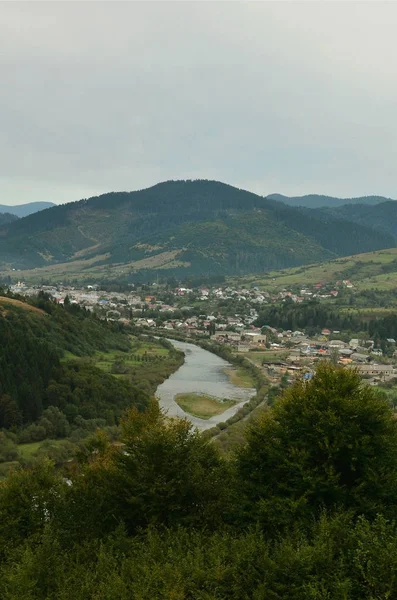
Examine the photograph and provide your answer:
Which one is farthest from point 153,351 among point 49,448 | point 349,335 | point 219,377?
point 49,448

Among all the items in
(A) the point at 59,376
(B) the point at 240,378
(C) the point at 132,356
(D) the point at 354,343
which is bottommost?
(B) the point at 240,378

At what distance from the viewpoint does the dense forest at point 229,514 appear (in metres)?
Answer: 14.0

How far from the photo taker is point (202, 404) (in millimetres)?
59031

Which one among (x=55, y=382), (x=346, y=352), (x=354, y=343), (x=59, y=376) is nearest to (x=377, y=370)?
(x=346, y=352)

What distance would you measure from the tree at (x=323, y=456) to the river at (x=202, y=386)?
30281mm

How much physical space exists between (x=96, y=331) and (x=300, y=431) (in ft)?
223

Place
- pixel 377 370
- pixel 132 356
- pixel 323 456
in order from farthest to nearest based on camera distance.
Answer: pixel 132 356
pixel 377 370
pixel 323 456

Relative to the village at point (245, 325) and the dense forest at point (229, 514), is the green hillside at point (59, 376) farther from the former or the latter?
the dense forest at point (229, 514)

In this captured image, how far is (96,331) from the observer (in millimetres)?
85000

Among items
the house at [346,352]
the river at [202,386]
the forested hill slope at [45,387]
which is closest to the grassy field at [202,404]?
the river at [202,386]

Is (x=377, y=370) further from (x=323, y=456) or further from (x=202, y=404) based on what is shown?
(x=323, y=456)

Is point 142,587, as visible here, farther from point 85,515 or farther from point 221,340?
point 221,340

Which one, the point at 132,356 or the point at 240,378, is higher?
the point at 132,356

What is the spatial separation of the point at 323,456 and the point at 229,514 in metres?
3.59
